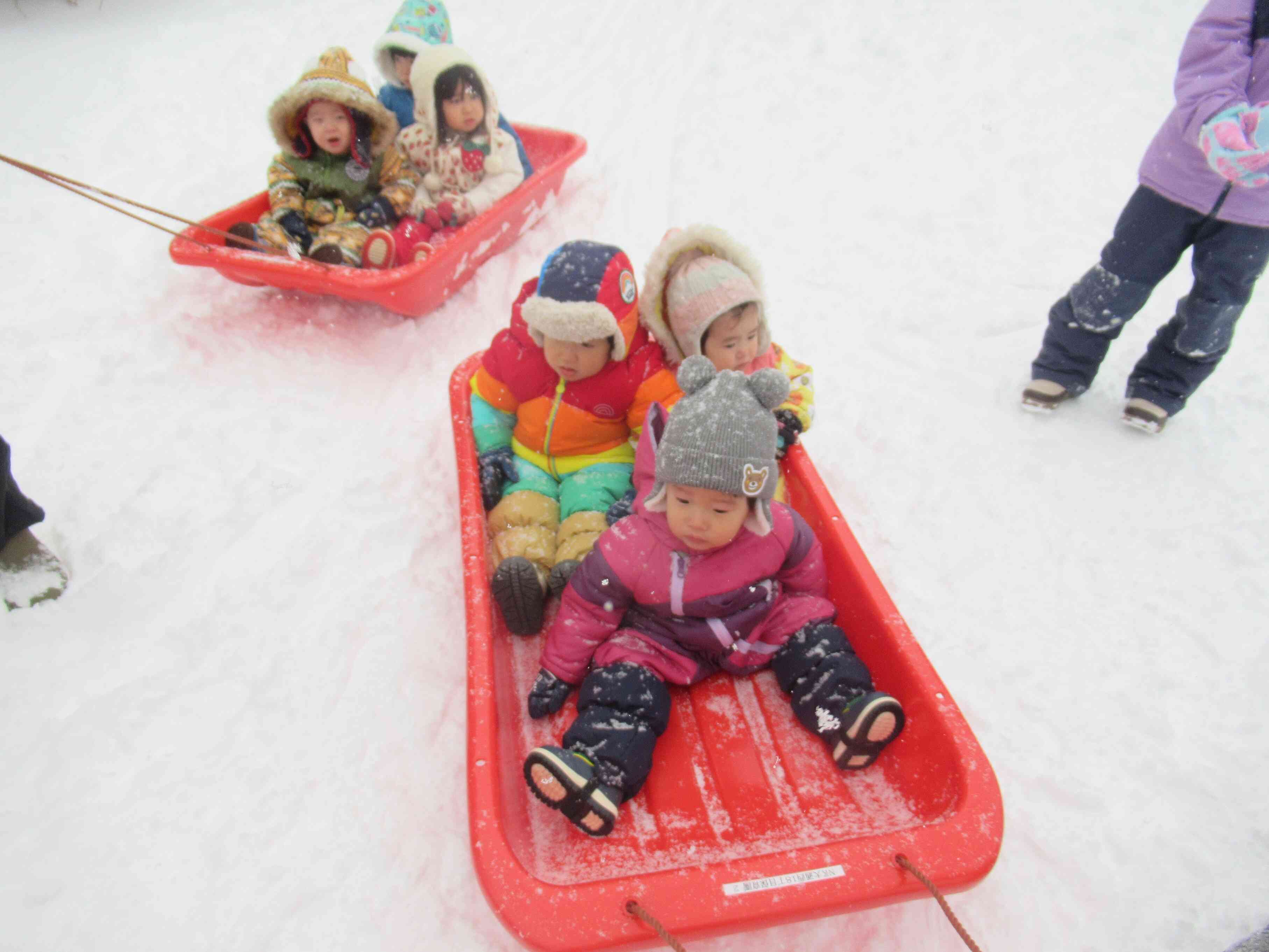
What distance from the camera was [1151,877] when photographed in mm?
1742

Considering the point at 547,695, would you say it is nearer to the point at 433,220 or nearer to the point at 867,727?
the point at 867,727

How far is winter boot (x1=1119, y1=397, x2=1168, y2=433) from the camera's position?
280 centimetres

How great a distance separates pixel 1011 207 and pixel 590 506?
3.23m

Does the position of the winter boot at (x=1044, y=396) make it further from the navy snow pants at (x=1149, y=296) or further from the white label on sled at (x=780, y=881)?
the white label on sled at (x=780, y=881)

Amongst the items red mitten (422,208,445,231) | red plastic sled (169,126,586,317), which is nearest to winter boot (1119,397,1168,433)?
red plastic sled (169,126,586,317)

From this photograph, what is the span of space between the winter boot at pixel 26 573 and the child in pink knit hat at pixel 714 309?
189cm

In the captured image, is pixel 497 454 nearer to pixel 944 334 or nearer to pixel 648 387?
pixel 648 387

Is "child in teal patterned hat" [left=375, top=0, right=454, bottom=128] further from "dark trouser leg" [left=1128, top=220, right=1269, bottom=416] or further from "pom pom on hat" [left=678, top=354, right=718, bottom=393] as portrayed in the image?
"dark trouser leg" [left=1128, top=220, right=1269, bottom=416]

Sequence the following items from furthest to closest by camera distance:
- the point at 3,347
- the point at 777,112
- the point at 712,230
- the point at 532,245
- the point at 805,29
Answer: the point at 805,29
the point at 777,112
the point at 532,245
the point at 3,347
the point at 712,230

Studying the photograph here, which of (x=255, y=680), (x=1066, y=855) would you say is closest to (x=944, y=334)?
(x=1066, y=855)

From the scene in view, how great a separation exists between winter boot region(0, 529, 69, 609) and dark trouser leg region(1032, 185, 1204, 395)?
3.41 m

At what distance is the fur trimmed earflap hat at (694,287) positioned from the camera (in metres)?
2.22

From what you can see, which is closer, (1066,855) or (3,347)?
(1066,855)

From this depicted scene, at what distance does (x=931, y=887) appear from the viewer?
4.54ft
